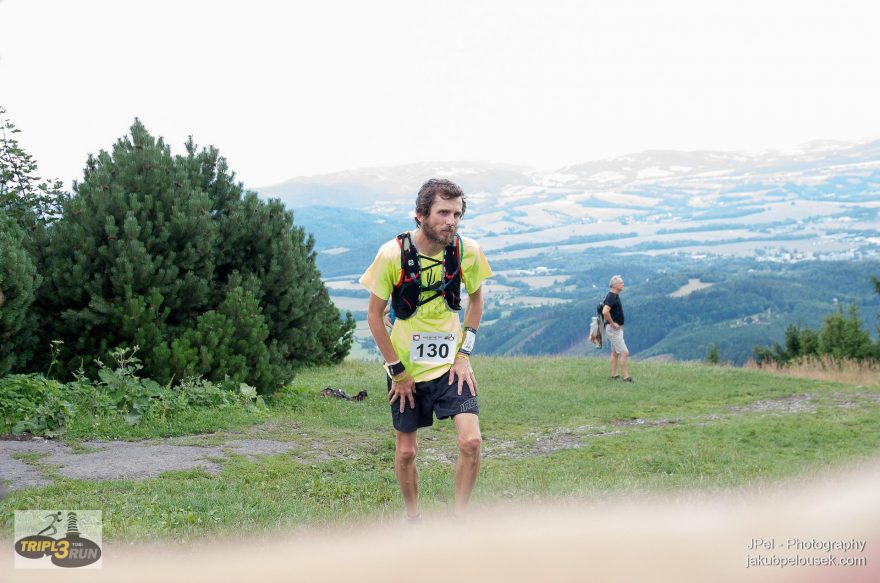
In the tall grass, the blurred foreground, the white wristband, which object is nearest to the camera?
the blurred foreground

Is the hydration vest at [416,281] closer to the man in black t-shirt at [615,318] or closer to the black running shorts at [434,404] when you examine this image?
the black running shorts at [434,404]

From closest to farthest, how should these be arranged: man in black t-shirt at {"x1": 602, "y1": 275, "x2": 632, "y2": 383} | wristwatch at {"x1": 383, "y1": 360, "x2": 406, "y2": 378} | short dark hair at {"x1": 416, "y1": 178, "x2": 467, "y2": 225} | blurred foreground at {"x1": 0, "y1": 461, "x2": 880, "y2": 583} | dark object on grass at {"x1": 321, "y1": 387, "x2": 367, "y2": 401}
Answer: blurred foreground at {"x1": 0, "y1": 461, "x2": 880, "y2": 583}
short dark hair at {"x1": 416, "y1": 178, "x2": 467, "y2": 225}
wristwatch at {"x1": 383, "y1": 360, "x2": 406, "y2": 378}
dark object on grass at {"x1": 321, "y1": 387, "x2": 367, "y2": 401}
man in black t-shirt at {"x1": 602, "y1": 275, "x2": 632, "y2": 383}

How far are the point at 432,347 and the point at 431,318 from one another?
209mm

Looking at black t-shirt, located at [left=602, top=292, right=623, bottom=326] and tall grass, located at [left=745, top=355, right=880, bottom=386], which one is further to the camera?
tall grass, located at [left=745, top=355, right=880, bottom=386]

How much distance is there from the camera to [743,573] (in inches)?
152

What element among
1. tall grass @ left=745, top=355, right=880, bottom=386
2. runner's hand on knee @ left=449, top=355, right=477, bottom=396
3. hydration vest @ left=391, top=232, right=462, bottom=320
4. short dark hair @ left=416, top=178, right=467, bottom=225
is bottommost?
tall grass @ left=745, top=355, right=880, bottom=386

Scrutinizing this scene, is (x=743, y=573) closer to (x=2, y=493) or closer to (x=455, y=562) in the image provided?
(x=455, y=562)

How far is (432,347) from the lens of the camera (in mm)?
6027

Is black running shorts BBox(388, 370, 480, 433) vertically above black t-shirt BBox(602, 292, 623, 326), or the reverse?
black running shorts BBox(388, 370, 480, 433)

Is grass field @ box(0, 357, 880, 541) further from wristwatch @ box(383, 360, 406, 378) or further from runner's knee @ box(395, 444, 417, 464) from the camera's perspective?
wristwatch @ box(383, 360, 406, 378)

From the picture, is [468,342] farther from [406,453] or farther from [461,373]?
[406,453]

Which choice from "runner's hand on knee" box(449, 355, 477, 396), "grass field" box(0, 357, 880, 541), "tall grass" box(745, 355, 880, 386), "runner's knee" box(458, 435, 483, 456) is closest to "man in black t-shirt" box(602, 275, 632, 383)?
"grass field" box(0, 357, 880, 541)

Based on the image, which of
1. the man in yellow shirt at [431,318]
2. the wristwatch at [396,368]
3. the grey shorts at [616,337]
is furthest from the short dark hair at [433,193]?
the grey shorts at [616,337]

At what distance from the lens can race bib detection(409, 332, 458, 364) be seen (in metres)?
6.01
